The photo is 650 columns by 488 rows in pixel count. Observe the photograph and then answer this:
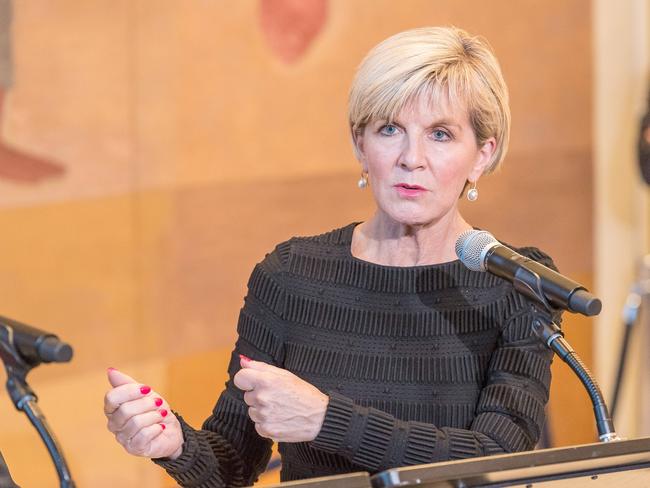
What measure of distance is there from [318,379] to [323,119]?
2347mm

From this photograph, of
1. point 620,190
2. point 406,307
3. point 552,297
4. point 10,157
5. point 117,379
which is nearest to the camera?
point 552,297

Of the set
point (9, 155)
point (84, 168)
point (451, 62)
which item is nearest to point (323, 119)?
point (84, 168)

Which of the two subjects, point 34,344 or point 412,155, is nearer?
point 34,344

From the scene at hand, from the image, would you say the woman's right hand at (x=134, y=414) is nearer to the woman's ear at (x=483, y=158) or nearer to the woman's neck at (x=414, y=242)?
the woman's neck at (x=414, y=242)

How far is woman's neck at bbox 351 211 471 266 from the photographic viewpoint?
2201 mm

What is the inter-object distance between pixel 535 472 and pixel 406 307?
2.34 ft

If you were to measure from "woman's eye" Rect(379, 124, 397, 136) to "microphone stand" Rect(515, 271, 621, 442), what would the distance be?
51 cm

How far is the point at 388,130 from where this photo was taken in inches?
82.0

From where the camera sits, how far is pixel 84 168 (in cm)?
374

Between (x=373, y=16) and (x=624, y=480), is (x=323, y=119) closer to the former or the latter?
(x=373, y=16)

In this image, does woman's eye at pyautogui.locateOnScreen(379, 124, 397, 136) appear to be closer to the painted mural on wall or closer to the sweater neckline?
the sweater neckline

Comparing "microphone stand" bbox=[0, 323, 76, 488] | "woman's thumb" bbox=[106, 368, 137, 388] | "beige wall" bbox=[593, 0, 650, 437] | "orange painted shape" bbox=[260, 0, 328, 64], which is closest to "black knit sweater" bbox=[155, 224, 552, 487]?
"woman's thumb" bbox=[106, 368, 137, 388]

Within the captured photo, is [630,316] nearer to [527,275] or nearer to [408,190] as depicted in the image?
[408,190]

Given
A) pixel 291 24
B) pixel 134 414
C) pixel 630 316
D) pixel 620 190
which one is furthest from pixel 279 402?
pixel 620 190
